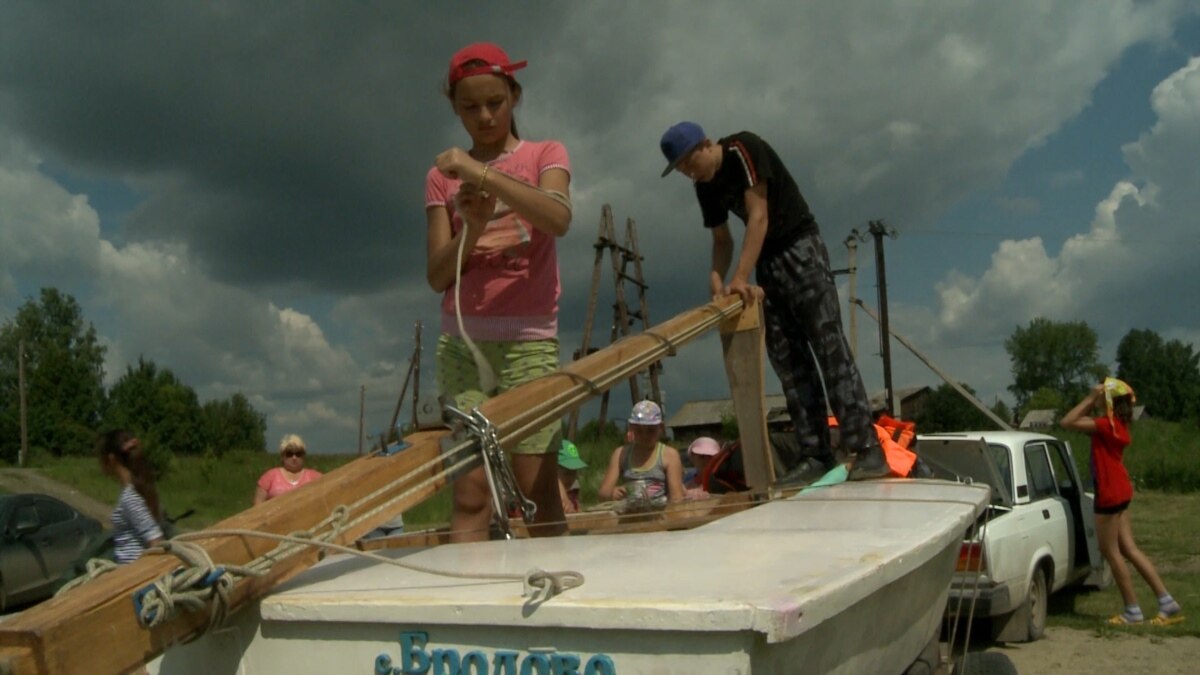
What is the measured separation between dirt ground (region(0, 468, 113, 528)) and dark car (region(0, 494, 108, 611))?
1504 centimetres

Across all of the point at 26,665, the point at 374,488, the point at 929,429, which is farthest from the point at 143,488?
the point at 929,429

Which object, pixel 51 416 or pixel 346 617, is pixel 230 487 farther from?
pixel 51 416

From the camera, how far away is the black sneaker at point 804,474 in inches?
154

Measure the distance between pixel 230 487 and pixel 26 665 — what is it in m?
31.3

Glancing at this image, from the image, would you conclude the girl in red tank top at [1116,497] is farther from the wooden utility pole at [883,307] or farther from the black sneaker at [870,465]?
the wooden utility pole at [883,307]

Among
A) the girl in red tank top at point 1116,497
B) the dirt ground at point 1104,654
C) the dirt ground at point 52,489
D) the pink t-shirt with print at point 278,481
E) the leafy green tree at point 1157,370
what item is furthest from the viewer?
the leafy green tree at point 1157,370

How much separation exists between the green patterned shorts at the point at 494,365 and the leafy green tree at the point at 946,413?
A: 6242cm

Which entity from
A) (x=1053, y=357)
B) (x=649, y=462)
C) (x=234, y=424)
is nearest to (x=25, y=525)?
(x=649, y=462)

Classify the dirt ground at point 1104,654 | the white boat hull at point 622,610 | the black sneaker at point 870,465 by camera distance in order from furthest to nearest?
the dirt ground at point 1104,654, the black sneaker at point 870,465, the white boat hull at point 622,610

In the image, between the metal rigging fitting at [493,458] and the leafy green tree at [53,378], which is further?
the leafy green tree at [53,378]

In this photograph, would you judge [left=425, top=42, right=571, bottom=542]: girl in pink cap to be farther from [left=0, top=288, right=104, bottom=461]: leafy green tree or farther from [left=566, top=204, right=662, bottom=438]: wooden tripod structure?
[left=0, top=288, right=104, bottom=461]: leafy green tree

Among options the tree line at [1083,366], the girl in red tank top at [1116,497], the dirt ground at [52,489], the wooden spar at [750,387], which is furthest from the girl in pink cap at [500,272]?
the tree line at [1083,366]

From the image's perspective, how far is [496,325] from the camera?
302 centimetres

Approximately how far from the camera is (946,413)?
66.3 meters
